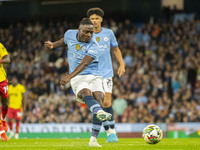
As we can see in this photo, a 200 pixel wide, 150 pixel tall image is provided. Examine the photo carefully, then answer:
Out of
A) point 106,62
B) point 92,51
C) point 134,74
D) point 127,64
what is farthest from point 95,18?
point 127,64

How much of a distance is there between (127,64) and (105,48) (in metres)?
11.7

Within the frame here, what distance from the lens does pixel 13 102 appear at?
17078mm

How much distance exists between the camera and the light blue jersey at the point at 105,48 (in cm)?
982

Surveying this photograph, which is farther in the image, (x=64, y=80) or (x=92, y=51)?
(x=92, y=51)

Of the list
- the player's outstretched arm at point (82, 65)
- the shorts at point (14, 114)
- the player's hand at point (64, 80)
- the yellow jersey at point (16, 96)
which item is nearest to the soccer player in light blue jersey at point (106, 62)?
the player's outstretched arm at point (82, 65)

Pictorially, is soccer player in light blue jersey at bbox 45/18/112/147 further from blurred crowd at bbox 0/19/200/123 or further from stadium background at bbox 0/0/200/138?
blurred crowd at bbox 0/19/200/123

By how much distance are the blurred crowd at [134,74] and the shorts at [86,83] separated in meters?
10.6

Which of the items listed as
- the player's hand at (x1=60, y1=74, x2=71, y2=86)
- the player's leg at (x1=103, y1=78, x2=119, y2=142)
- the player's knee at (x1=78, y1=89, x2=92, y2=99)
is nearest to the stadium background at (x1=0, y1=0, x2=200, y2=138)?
the player's leg at (x1=103, y1=78, x2=119, y2=142)

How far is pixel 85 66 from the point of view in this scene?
25.4 ft

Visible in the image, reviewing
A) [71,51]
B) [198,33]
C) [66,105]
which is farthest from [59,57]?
[71,51]

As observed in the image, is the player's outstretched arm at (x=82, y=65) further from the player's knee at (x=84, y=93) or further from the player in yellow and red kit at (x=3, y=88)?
the player in yellow and red kit at (x=3, y=88)

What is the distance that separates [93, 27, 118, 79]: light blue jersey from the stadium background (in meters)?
7.86

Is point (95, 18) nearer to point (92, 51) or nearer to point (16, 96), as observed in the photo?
point (92, 51)

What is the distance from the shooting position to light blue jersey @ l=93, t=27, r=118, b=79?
387 inches
